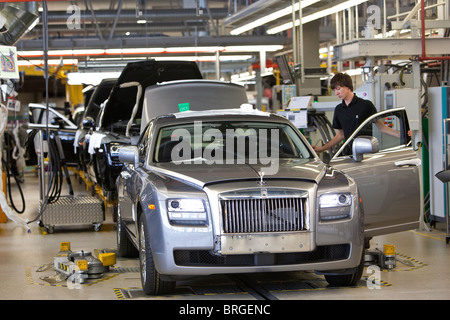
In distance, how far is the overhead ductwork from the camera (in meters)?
9.67

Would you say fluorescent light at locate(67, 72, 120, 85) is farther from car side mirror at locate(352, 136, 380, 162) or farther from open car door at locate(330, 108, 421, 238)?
car side mirror at locate(352, 136, 380, 162)

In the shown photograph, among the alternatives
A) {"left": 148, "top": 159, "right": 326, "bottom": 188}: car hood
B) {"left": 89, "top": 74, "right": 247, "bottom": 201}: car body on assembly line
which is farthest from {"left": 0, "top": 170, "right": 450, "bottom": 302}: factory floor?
{"left": 89, "top": 74, "right": 247, "bottom": 201}: car body on assembly line

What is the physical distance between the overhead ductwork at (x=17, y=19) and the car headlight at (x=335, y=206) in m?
5.61

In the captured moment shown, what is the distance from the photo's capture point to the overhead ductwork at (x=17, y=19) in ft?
31.7

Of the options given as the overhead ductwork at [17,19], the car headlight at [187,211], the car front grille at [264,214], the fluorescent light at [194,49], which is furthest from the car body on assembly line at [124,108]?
the fluorescent light at [194,49]

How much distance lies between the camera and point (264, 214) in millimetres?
5223

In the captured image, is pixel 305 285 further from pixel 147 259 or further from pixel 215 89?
pixel 215 89

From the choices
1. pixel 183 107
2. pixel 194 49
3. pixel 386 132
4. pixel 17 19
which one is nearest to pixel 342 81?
pixel 386 132

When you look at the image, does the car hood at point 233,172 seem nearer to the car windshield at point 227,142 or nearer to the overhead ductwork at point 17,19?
the car windshield at point 227,142

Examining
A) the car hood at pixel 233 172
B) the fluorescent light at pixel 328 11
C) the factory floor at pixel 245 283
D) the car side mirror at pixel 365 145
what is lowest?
the factory floor at pixel 245 283

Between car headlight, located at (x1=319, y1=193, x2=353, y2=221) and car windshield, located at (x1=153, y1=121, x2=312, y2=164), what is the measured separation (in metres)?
0.88

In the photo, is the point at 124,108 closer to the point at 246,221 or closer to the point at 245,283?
the point at 245,283

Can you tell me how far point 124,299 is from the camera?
5520 millimetres
